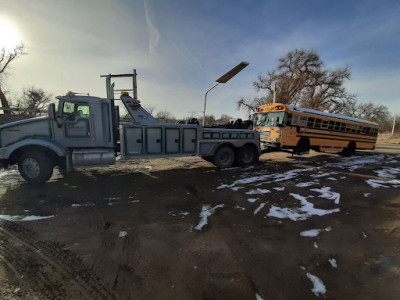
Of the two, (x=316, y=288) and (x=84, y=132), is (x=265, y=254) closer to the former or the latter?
(x=316, y=288)

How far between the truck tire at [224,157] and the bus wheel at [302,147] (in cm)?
462

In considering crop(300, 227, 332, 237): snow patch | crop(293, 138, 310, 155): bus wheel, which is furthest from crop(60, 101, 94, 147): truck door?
crop(293, 138, 310, 155): bus wheel

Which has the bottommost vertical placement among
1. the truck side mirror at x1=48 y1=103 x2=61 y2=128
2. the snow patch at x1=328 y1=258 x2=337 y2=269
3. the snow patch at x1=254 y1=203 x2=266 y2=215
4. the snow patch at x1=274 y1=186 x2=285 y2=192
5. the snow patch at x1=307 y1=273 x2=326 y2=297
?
the snow patch at x1=274 y1=186 x2=285 y2=192

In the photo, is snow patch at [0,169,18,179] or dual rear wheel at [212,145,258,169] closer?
snow patch at [0,169,18,179]

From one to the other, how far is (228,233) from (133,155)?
4.64m

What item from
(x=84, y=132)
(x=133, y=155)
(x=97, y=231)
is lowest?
(x=97, y=231)

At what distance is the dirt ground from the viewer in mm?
2297

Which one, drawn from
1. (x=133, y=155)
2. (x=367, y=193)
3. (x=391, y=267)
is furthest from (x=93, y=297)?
(x=367, y=193)

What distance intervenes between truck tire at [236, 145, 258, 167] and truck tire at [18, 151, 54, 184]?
7090 mm

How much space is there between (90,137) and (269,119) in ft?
30.2

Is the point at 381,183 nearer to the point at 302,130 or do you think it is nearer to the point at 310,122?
the point at 302,130

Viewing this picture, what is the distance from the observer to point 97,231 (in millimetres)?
3447

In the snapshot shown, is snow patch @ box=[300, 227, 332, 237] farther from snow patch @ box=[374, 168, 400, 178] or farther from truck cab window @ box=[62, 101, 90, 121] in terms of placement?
truck cab window @ box=[62, 101, 90, 121]

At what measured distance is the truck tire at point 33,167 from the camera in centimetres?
573
